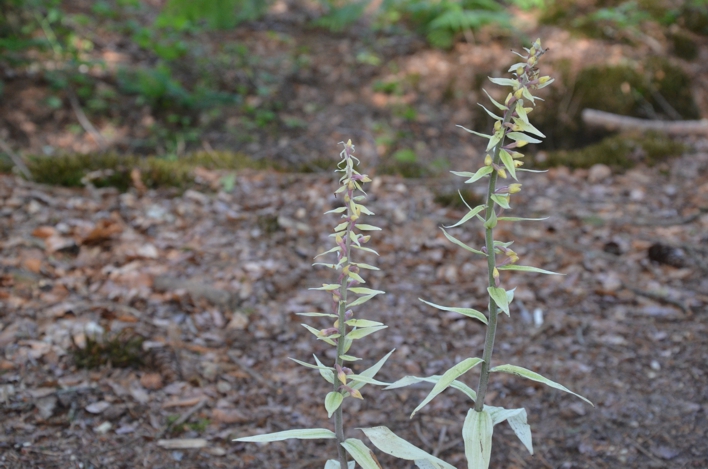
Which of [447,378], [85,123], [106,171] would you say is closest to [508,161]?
[447,378]

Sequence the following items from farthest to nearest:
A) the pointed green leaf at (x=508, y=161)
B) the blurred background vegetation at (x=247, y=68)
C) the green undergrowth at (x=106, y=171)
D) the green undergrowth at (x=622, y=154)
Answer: the blurred background vegetation at (x=247, y=68) < the green undergrowth at (x=622, y=154) < the green undergrowth at (x=106, y=171) < the pointed green leaf at (x=508, y=161)

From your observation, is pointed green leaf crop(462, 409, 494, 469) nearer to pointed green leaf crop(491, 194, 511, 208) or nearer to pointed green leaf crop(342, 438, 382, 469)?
pointed green leaf crop(342, 438, 382, 469)

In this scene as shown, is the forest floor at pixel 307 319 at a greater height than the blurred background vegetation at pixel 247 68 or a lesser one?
lesser

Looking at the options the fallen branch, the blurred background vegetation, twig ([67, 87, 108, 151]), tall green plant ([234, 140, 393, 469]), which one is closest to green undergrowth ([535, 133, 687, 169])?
the blurred background vegetation

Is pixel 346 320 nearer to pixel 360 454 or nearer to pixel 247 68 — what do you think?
pixel 360 454

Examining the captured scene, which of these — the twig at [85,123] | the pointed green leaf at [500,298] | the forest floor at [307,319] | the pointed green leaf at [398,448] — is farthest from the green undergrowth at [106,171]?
the pointed green leaf at [500,298]

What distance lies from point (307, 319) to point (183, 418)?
3.57ft

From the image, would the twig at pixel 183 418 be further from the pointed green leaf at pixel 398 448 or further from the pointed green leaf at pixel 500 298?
the pointed green leaf at pixel 500 298

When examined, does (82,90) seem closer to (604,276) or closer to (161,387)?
(161,387)

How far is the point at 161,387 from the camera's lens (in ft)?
8.61

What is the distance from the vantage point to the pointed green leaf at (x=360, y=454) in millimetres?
1486

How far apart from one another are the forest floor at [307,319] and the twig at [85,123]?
80.3 inches

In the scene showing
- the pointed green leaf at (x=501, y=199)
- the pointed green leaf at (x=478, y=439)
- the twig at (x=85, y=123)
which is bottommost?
the twig at (x=85, y=123)

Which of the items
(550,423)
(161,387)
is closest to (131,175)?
(161,387)
